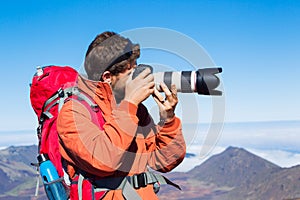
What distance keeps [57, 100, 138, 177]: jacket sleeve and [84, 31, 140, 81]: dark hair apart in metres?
0.32

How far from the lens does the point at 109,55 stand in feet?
11.8

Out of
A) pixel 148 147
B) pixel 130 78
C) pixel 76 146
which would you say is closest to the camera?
pixel 76 146

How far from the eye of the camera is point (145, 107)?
399 cm

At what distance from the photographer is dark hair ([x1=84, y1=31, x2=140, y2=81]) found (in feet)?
11.7

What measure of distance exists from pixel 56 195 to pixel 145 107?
100 cm

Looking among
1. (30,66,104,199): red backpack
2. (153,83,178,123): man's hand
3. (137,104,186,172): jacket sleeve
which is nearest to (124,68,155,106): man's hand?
(30,66,104,199): red backpack

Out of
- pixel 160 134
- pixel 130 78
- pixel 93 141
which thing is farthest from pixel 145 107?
pixel 93 141

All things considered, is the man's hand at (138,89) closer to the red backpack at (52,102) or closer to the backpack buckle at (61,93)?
the red backpack at (52,102)

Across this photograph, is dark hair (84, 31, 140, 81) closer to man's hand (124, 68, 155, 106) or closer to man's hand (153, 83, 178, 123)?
man's hand (124, 68, 155, 106)

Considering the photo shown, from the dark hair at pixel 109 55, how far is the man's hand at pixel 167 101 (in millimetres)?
366

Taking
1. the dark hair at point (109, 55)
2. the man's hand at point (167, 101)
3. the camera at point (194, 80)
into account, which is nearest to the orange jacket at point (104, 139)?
the dark hair at point (109, 55)

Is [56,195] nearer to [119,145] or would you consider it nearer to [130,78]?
[119,145]

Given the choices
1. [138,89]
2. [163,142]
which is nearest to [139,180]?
[163,142]

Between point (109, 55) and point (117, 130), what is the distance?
2.02 feet
